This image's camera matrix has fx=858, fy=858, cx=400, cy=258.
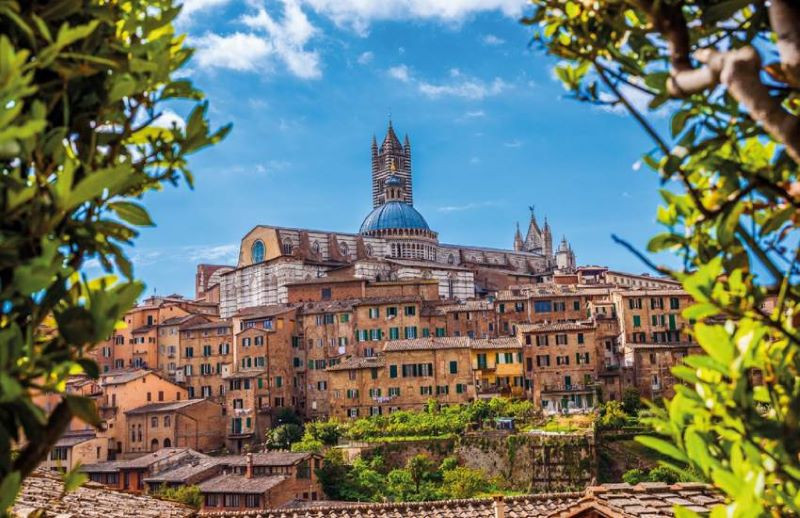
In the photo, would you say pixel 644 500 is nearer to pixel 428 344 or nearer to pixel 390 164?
pixel 428 344

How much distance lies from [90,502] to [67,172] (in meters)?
12.2

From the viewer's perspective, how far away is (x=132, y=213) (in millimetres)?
3084

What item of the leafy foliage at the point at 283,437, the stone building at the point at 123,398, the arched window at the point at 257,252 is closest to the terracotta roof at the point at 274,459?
the leafy foliage at the point at 283,437

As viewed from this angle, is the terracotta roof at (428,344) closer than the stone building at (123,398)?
Yes

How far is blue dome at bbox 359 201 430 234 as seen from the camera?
8969 cm

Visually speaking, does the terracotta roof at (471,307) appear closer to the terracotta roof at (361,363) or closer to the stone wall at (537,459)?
the terracotta roof at (361,363)

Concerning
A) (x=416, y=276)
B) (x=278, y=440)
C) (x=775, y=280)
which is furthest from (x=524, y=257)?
(x=775, y=280)

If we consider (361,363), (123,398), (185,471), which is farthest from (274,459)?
(123,398)

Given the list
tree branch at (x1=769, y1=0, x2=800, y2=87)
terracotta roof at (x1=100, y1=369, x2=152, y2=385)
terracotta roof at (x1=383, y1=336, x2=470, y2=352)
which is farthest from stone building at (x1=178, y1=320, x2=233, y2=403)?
tree branch at (x1=769, y1=0, x2=800, y2=87)

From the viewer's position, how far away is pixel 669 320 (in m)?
54.5

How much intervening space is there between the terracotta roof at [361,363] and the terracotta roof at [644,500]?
144 ft

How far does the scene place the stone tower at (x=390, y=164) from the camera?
365ft

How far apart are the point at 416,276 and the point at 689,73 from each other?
74067 millimetres

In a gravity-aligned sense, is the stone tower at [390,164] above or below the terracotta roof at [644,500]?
above
